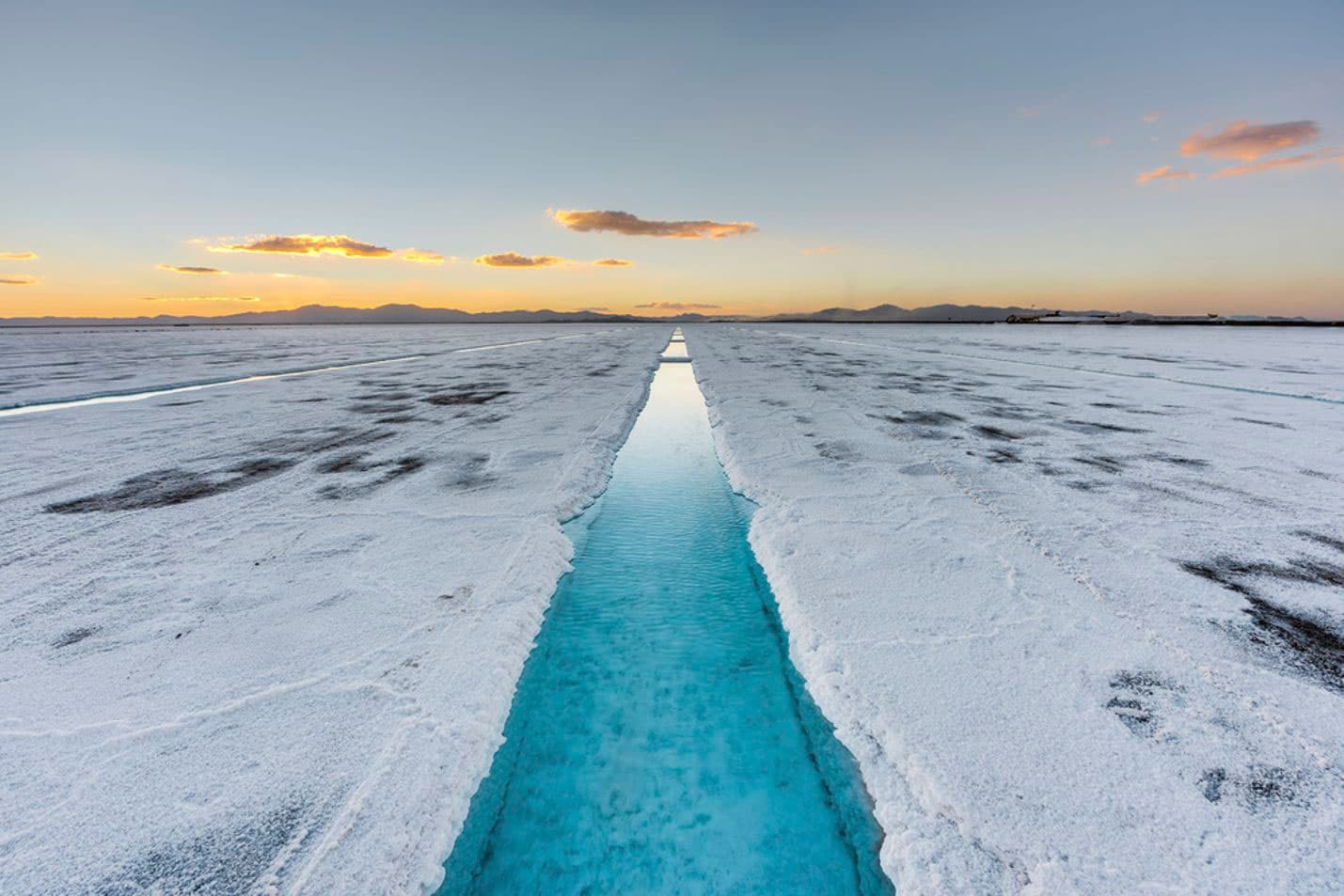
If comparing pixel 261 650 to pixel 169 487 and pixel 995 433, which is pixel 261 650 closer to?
pixel 169 487

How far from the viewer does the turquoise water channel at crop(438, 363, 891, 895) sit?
5.49ft

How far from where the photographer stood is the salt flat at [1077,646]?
1.51 m

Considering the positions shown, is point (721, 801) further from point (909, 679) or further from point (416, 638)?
point (416, 638)

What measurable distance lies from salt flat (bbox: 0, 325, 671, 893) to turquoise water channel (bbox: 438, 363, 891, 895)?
0.63ft

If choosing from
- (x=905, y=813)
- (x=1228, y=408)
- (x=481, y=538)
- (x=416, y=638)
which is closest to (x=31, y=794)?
(x=416, y=638)

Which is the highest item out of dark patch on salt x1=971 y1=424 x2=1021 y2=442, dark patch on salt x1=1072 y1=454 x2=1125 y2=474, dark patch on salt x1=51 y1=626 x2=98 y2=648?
dark patch on salt x1=971 y1=424 x2=1021 y2=442

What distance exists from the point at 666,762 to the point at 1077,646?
1.72 metres

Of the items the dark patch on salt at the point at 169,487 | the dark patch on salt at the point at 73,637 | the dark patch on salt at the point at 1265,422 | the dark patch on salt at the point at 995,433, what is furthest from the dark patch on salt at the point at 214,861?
the dark patch on salt at the point at 1265,422

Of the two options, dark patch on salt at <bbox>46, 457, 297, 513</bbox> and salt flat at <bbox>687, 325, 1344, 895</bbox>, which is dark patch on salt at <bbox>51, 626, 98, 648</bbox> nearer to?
dark patch on salt at <bbox>46, 457, 297, 513</bbox>

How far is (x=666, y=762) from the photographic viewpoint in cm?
208

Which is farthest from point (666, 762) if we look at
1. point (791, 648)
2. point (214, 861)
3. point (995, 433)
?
point (995, 433)

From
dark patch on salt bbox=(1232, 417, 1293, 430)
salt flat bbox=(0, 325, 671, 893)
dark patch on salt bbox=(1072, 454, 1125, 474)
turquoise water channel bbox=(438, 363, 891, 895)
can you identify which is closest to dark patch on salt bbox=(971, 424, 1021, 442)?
dark patch on salt bbox=(1072, 454, 1125, 474)

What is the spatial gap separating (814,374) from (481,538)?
33.3 ft

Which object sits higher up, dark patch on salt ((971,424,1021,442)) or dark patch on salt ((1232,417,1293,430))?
dark patch on salt ((1232,417,1293,430))
